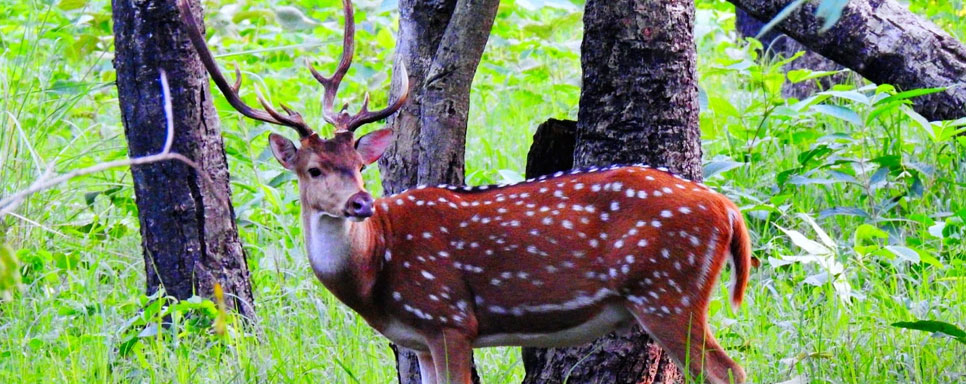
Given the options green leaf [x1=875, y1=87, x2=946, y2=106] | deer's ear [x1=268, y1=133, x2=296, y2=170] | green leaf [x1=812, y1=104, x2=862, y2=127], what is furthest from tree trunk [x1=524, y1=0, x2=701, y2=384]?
green leaf [x1=812, y1=104, x2=862, y2=127]

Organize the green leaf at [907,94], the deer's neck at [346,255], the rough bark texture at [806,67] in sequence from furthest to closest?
the rough bark texture at [806,67]
the green leaf at [907,94]
the deer's neck at [346,255]

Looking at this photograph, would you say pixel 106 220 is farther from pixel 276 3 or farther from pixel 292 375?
pixel 276 3

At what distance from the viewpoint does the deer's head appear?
4.20 meters

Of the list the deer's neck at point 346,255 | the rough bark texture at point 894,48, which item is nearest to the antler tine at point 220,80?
the deer's neck at point 346,255

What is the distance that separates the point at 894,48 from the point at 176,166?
3.83m

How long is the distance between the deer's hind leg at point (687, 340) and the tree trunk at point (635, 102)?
564 mm

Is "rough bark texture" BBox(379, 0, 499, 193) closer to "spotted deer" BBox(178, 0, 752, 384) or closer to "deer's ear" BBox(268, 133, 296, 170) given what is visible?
"spotted deer" BBox(178, 0, 752, 384)

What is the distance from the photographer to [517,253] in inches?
166

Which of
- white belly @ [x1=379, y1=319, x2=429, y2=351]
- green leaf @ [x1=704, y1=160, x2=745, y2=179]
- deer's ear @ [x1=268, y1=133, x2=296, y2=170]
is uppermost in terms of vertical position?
deer's ear @ [x1=268, y1=133, x2=296, y2=170]

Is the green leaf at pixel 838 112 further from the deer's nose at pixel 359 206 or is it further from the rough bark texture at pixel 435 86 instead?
the deer's nose at pixel 359 206

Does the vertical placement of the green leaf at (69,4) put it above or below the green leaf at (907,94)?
above

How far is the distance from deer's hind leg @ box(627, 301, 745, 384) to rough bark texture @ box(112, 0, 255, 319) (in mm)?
2413

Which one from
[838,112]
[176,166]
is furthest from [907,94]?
[176,166]

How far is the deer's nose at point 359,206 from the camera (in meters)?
4.09
